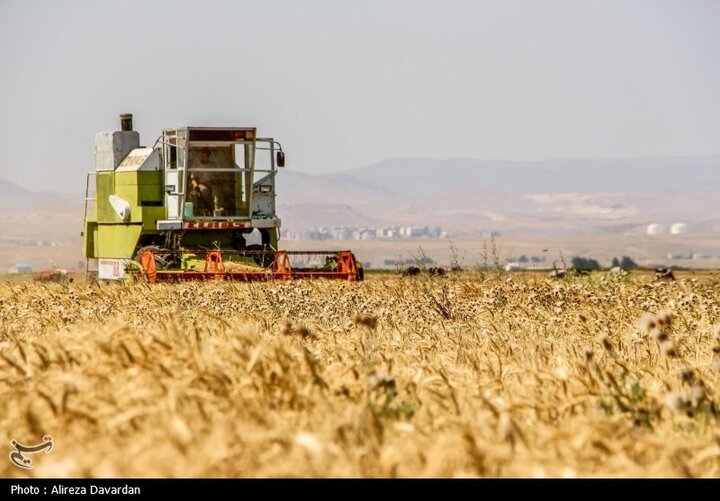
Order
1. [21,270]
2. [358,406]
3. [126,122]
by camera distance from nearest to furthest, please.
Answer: [358,406] → [126,122] → [21,270]

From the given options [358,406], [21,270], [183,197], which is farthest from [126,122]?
[21,270]

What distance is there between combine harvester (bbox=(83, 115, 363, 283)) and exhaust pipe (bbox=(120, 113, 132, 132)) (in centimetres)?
6

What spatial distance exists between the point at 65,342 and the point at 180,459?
2999 mm

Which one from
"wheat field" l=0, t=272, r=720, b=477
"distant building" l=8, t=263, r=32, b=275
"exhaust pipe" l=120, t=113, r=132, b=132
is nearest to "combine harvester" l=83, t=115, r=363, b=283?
"exhaust pipe" l=120, t=113, r=132, b=132

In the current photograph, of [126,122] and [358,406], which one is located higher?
[126,122]

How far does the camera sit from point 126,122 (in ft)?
99.1

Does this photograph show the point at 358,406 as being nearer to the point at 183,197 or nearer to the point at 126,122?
the point at 183,197

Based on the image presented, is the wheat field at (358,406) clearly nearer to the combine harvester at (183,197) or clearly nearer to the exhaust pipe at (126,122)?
the combine harvester at (183,197)

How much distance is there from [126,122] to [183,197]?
3.51 meters

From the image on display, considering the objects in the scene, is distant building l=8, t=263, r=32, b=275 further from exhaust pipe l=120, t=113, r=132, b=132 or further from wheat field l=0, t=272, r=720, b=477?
wheat field l=0, t=272, r=720, b=477

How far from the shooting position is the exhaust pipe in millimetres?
30125

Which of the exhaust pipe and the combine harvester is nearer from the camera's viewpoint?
the combine harvester

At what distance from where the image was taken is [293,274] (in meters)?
23.4
